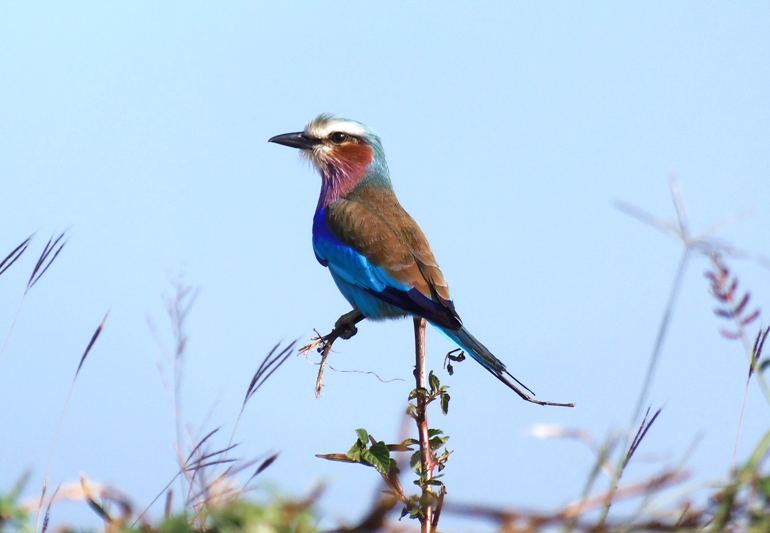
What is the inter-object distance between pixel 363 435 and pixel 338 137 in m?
3.73

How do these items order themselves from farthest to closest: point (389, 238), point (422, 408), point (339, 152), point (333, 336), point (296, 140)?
point (296, 140) < point (339, 152) < point (389, 238) < point (333, 336) < point (422, 408)

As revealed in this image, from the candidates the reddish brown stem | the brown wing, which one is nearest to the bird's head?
the brown wing

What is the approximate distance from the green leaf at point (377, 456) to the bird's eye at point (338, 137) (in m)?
3.72

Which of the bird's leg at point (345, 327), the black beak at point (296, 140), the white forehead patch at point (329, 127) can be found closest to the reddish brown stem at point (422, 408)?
the bird's leg at point (345, 327)

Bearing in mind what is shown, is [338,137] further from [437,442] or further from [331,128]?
[437,442]

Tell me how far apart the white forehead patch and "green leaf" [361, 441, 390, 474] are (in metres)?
3.67

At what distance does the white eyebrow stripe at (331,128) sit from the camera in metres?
5.70

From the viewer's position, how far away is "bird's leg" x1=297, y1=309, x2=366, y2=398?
278 cm

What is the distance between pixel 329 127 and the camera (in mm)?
5801

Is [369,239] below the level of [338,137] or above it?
below

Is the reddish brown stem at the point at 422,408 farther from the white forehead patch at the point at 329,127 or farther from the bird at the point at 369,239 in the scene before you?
the white forehead patch at the point at 329,127

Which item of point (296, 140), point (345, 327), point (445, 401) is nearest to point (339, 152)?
point (296, 140)

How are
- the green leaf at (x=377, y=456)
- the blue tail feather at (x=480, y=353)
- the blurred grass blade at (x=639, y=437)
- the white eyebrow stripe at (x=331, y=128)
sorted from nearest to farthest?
the blurred grass blade at (x=639, y=437), the green leaf at (x=377, y=456), the blue tail feather at (x=480, y=353), the white eyebrow stripe at (x=331, y=128)

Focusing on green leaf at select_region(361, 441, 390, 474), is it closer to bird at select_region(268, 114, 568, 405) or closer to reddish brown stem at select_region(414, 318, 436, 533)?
reddish brown stem at select_region(414, 318, 436, 533)
